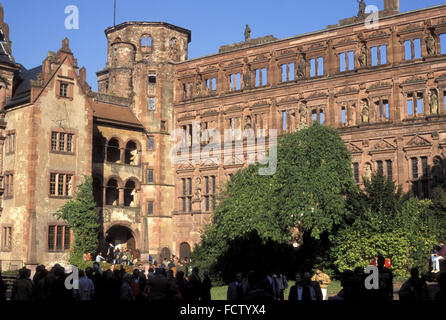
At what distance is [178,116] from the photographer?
55.6 m

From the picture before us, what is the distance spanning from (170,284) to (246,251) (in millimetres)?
22794

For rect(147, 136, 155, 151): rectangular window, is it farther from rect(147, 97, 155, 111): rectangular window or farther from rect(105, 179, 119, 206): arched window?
rect(105, 179, 119, 206): arched window

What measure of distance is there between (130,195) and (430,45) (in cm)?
2668

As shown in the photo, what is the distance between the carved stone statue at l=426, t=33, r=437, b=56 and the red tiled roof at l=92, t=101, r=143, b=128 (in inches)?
942

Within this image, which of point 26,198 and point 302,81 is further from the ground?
point 302,81

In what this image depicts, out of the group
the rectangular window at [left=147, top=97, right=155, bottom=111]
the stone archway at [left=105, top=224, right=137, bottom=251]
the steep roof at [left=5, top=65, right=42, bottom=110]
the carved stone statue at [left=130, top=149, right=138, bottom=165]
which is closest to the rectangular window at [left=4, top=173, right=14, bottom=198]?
the steep roof at [left=5, top=65, right=42, bottom=110]

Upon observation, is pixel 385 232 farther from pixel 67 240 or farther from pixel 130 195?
pixel 130 195

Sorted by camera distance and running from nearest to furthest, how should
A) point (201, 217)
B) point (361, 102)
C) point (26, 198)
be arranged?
point (26, 198), point (361, 102), point (201, 217)

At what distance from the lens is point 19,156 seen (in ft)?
149

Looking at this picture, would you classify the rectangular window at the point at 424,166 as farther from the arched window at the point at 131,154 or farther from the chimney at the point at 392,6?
the arched window at the point at 131,154

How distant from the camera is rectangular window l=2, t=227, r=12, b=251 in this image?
147 feet

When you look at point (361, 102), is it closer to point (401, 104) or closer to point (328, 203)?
point (401, 104)

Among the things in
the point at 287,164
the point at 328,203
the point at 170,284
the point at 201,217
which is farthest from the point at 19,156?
the point at 170,284

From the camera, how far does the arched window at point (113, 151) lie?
52656 mm
